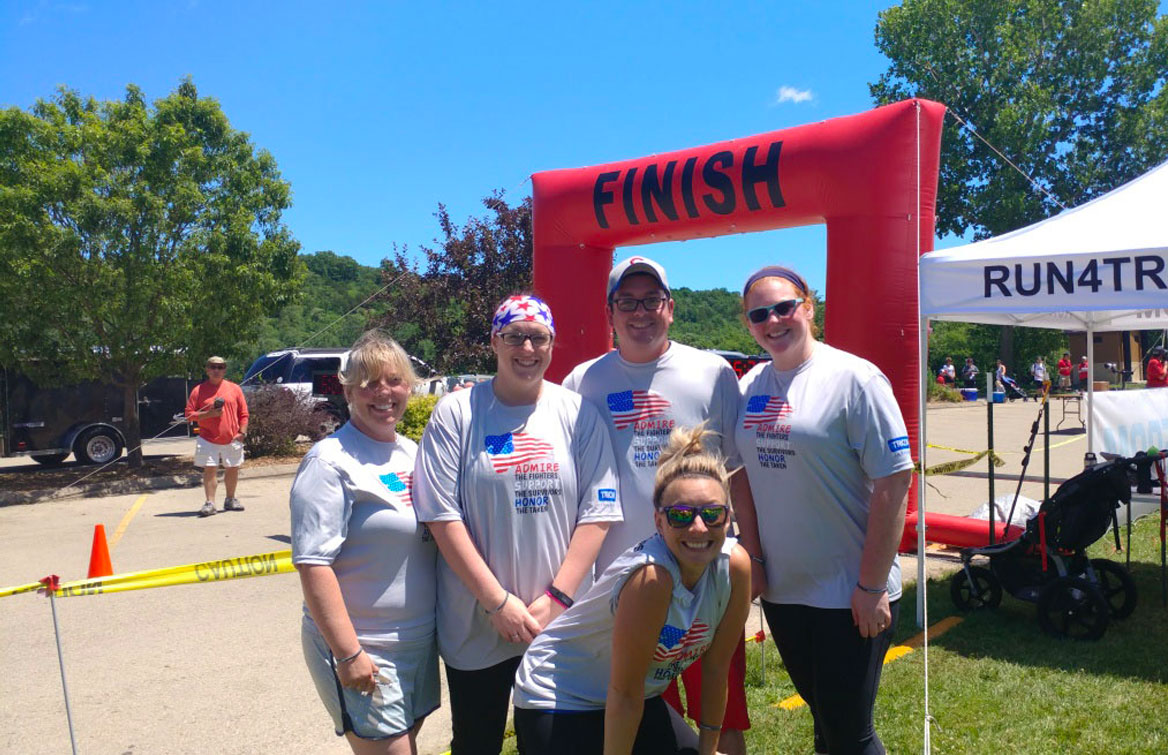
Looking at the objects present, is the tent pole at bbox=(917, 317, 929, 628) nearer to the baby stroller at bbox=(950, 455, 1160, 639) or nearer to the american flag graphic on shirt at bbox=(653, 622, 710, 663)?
the baby stroller at bbox=(950, 455, 1160, 639)

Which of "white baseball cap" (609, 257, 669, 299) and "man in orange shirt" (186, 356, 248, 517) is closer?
"white baseball cap" (609, 257, 669, 299)

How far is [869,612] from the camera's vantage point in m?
2.41

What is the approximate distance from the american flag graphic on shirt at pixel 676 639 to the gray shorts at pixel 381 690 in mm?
738

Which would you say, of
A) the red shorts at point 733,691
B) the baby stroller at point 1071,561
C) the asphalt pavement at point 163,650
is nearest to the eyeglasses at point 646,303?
the red shorts at point 733,691

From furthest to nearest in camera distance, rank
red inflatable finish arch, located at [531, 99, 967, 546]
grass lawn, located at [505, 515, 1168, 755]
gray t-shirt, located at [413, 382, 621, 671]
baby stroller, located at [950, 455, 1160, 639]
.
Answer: red inflatable finish arch, located at [531, 99, 967, 546], baby stroller, located at [950, 455, 1160, 639], grass lawn, located at [505, 515, 1168, 755], gray t-shirt, located at [413, 382, 621, 671]

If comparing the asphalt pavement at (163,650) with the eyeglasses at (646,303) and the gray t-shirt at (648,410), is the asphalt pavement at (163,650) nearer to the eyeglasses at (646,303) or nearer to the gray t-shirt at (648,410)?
the gray t-shirt at (648,410)

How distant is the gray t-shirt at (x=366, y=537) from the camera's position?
223cm

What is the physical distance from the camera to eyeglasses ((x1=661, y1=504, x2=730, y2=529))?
6.67ft

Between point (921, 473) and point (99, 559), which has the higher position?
point (921, 473)

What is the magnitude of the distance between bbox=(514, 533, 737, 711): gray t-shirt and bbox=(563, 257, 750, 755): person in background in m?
0.42

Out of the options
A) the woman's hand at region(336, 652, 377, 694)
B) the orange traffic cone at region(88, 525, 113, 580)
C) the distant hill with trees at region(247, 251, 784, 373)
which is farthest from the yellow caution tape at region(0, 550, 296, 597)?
the distant hill with trees at region(247, 251, 784, 373)

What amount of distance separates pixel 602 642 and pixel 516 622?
0.26 metres

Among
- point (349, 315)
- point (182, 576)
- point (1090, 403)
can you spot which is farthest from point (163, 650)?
point (349, 315)

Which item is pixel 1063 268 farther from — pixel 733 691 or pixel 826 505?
pixel 733 691
